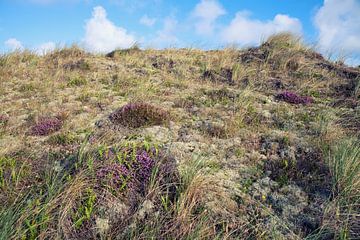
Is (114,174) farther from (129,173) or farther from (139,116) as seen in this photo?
(139,116)

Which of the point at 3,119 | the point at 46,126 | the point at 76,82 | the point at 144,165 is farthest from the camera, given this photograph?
the point at 76,82

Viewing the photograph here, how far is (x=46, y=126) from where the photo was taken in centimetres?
742

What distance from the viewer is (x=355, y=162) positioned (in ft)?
16.5

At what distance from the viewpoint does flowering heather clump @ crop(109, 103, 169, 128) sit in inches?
295

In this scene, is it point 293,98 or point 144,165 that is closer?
point 144,165

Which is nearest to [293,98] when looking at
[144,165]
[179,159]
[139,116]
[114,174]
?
[139,116]

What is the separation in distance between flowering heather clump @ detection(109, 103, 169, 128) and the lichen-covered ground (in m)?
0.03

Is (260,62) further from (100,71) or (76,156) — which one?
(76,156)

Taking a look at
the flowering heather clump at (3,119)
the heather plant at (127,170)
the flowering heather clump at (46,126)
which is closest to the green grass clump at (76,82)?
the flowering heather clump at (3,119)

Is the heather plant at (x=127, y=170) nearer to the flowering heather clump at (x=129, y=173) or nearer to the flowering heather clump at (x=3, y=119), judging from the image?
the flowering heather clump at (x=129, y=173)

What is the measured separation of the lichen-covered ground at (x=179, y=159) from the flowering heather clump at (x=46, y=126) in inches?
1.3

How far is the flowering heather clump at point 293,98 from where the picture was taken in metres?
9.66

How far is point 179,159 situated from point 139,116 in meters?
2.26

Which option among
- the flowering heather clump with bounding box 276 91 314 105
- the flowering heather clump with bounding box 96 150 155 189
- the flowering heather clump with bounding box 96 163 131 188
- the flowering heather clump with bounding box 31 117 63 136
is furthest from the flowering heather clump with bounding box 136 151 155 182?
→ the flowering heather clump with bounding box 276 91 314 105
